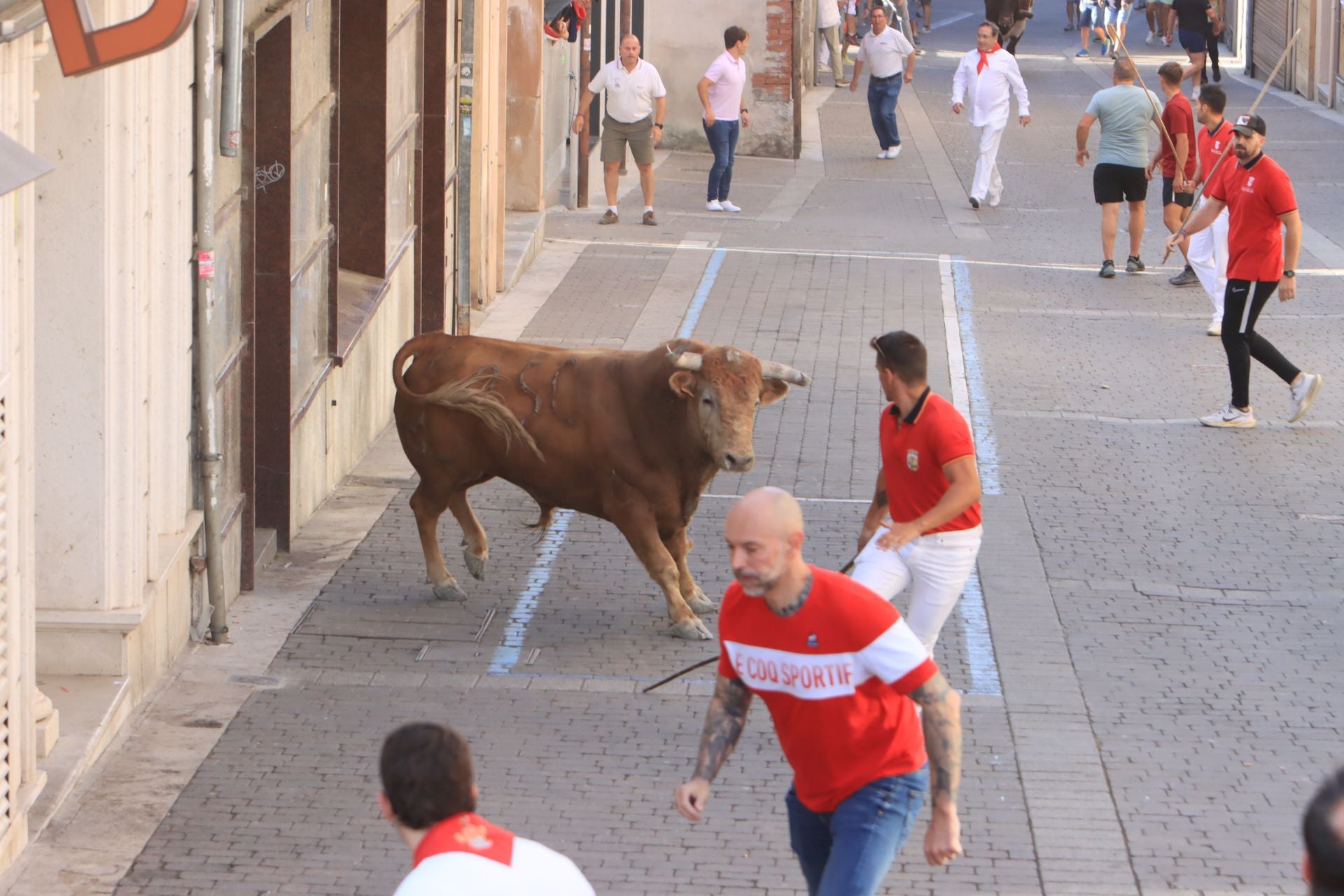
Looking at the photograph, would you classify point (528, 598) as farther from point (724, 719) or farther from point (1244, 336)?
point (1244, 336)

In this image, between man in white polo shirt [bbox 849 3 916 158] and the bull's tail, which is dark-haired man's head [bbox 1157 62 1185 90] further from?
the bull's tail

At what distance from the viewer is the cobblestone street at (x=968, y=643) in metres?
6.64

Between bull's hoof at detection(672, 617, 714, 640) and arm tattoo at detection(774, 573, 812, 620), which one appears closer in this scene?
arm tattoo at detection(774, 573, 812, 620)

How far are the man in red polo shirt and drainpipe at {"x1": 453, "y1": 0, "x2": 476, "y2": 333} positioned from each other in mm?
8478

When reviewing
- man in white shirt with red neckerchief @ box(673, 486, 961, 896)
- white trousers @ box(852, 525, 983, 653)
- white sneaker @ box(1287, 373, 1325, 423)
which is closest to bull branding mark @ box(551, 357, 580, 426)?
white trousers @ box(852, 525, 983, 653)

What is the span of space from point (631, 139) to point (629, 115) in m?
0.28

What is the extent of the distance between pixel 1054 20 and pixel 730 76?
34.3m

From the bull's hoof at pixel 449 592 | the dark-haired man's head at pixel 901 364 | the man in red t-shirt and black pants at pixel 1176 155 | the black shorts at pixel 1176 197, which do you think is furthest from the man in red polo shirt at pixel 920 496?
the black shorts at pixel 1176 197

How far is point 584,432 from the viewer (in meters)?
9.12

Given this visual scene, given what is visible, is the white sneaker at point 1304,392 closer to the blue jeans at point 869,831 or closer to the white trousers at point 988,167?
the blue jeans at point 869,831

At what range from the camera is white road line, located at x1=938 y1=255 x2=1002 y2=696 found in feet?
28.2

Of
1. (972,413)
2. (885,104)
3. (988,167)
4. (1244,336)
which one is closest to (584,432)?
(972,413)

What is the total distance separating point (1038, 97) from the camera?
36094 millimetres

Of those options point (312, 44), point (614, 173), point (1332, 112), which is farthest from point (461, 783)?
point (1332, 112)
